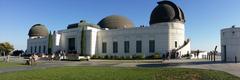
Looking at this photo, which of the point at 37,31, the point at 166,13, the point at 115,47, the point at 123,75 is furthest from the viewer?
the point at 37,31

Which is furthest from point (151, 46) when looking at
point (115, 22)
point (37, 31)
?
point (37, 31)

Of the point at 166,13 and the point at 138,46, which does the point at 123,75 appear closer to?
the point at 138,46

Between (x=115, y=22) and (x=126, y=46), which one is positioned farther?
(x=115, y=22)

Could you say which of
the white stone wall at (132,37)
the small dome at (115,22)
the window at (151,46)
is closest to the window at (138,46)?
the white stone wall at (132,37)

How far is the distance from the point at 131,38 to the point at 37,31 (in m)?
41.8

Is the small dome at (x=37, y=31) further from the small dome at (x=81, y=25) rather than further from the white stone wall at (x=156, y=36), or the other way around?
the white stone wall at (x=156, y=36)

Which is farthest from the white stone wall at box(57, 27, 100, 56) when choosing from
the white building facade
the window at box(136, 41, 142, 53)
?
the window at box(136, 41, 142, 53)

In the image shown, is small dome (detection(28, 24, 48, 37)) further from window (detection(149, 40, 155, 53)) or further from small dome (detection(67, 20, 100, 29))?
window (detection(149, 40, 155, 53))

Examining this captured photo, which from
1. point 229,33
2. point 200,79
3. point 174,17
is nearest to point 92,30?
point 174,17

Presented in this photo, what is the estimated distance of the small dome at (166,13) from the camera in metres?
52.8

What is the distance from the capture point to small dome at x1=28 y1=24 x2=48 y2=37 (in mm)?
83250

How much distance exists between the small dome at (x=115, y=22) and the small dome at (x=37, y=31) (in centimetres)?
2441

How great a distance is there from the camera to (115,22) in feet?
221

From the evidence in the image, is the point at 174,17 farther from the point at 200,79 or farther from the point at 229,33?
the point at 200,79
